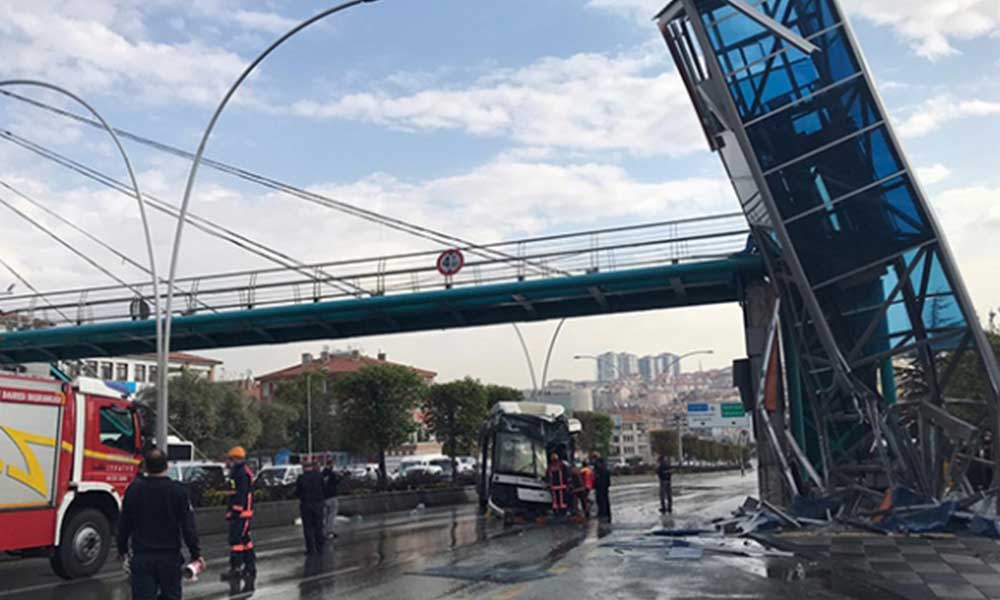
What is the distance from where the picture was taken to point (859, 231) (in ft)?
58.0

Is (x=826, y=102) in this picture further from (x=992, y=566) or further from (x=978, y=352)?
(x=992, y=566)

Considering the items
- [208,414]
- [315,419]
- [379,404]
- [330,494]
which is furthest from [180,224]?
[315,419]

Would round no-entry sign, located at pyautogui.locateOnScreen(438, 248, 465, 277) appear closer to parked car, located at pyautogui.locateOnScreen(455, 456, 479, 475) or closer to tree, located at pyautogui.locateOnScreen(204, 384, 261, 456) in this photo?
parked car, located at pyautogui.locateOnScreen(455, 456, 479, 475)

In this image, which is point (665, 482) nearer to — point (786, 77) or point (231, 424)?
point (786, 77)

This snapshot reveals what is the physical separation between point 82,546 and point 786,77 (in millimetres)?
14957

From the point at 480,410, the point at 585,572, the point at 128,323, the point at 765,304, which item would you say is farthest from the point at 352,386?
the point at 585,572

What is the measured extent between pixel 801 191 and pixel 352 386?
35587 millimetres

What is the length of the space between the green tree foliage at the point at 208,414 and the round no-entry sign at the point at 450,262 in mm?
34729

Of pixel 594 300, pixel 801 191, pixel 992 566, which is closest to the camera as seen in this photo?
pixel 992 566

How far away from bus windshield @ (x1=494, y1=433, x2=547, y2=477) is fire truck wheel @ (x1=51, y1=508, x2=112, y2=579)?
10.4 metres

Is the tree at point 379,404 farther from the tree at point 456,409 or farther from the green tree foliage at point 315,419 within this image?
the green tree foliage at point 315,419

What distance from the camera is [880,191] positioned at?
17.2 m

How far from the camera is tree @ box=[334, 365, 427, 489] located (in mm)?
49094

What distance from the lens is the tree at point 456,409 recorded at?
181ft
